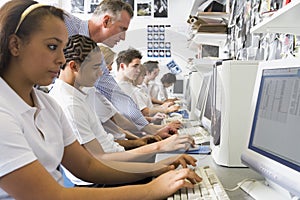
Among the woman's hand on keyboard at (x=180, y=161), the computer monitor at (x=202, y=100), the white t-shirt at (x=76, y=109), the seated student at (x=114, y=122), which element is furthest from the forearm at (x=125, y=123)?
the woman's hand on keyboard at (x=180, y=161)

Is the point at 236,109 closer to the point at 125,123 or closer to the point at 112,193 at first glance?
the point at 112,193

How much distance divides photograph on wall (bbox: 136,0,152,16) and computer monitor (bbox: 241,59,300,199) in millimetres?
2744

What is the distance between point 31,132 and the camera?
88cm

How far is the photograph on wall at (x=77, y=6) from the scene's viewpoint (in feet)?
12.8

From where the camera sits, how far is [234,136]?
1222 millimetres

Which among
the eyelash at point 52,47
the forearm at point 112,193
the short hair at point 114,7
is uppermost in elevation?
the short hair at point 114,7

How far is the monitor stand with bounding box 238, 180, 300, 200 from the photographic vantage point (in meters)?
0.87

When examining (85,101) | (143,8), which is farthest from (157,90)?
(143,8)

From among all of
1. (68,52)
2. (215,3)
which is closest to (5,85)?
(68,52)

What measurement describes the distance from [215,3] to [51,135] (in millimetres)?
1794

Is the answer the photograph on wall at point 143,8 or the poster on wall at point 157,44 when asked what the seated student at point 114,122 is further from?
the photograph on wall at point 143,8

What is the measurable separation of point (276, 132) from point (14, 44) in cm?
70

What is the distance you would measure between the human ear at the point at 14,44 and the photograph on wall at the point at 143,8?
9.08 ft

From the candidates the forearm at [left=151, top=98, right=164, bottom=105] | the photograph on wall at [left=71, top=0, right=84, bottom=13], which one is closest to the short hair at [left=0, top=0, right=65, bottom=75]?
the forearm at [left=151, top=98, right=164, bottom=105]
